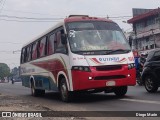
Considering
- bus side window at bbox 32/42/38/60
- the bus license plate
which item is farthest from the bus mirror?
bus side window at bbox 32/42/38/60

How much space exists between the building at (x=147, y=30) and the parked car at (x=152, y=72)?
35.6 m

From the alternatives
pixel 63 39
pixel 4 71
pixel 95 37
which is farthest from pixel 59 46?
pixel 4 71

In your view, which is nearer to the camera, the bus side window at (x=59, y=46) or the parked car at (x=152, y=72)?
the bus side window at (x=59, y=46)

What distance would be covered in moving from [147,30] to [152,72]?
4157cm

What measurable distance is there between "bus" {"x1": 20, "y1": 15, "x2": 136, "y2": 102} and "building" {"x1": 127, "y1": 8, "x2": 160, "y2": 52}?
3770cm

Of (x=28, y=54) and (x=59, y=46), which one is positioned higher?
(x=28, y=54)

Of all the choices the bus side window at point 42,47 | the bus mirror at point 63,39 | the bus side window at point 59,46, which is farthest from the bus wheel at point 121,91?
the bus side window at point 42,47

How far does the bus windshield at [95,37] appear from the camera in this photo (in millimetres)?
12039

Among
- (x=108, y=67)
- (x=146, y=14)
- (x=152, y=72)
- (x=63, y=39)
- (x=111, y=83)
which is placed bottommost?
(x=111, y=83)

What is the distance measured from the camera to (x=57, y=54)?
13.1 meters

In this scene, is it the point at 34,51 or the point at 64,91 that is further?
the point at 34,51

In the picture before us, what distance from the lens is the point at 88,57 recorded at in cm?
1166

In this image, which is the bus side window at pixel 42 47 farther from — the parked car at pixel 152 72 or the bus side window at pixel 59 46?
the parked car at pixel 152 72

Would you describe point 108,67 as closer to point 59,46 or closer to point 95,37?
point 95,37
